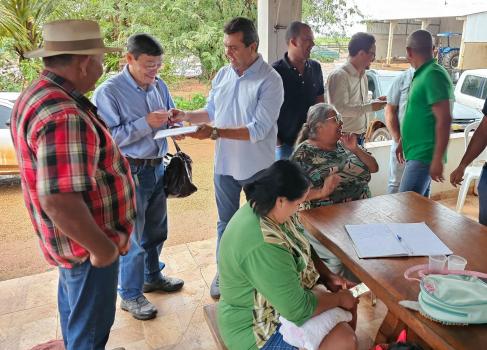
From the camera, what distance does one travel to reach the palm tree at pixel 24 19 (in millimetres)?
4617

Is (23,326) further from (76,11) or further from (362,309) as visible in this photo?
(76,11)

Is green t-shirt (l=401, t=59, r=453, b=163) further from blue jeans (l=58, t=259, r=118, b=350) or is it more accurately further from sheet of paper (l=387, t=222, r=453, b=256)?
blue jeans (l=58, t=259, r=118, b=350)

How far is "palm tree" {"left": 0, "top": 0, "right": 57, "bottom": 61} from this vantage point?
4.62 meters

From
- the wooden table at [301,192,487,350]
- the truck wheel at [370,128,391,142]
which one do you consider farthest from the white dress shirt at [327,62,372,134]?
the truck wheel at [370,128,391,142]

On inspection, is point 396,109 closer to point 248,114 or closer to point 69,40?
point 248,114

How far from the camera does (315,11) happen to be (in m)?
7.10

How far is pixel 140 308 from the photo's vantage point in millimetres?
2303

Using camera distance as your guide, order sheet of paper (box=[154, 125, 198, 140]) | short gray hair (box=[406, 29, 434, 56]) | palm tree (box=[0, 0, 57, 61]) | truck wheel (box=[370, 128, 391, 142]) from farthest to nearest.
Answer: truck wheel (box=[370, 128, 391, 142]) < palm tree (box=[0, 0, 57, 61]) < short gray hair (box=[406, 29, 434, 56]) < sheet of paper (box=[154, 125, 198, 140])

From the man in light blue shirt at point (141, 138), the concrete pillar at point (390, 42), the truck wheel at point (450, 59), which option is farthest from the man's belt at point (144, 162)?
the truck wheel at point (450, 59)

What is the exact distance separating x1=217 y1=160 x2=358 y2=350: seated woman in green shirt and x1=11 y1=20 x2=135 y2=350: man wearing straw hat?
0.44 metres

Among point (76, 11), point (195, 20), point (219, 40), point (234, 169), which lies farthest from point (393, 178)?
point (76, 11)

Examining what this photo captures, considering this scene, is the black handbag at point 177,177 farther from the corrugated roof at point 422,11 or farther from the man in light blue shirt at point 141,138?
the corrugated roof at point 422,11

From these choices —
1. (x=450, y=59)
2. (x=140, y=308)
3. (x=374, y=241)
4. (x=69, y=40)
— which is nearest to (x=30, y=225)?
(x=140, y=308)

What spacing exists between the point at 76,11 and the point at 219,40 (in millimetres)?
2217
